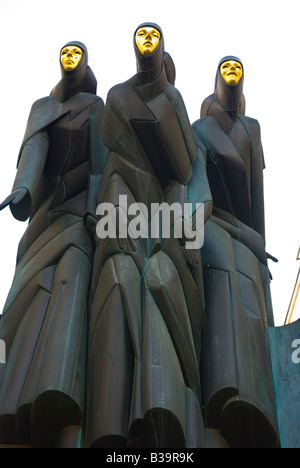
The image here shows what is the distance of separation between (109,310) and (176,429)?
1.30 meters

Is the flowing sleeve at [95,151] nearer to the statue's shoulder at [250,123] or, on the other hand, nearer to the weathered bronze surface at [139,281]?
the weathered bronze surface at [139,281]

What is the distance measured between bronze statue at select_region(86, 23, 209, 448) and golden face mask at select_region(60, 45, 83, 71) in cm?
102

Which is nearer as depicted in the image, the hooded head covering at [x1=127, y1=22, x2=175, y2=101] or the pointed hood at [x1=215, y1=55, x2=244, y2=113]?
the hooded head covering at [x1=127, y1=22, x2=175, y2=101]

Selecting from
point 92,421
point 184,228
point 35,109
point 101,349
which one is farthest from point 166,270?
point 35,109

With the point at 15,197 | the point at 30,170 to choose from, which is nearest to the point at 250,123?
the point at 30,170

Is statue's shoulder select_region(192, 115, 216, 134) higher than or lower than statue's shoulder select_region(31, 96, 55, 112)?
lower

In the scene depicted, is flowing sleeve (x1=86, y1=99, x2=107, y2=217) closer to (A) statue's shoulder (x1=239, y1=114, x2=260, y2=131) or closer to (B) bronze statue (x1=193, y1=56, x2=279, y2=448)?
(B) bronze statue (x1=193, y1=56, x2=279, y2=448)

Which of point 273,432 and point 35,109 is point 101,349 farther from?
point 35,109

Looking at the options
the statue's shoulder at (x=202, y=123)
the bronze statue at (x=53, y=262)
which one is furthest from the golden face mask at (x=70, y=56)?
the statue's shoulder at (x=202, y=123)

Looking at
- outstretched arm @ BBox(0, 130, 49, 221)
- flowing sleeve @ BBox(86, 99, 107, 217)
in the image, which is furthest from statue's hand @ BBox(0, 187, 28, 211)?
flowing sleeve @ BBox(86, 99, 107, 217)

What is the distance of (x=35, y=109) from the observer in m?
10.6

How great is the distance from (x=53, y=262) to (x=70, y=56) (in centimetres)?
269

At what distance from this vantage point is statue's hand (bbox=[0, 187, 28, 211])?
902cm

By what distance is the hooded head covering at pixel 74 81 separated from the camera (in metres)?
10.6
